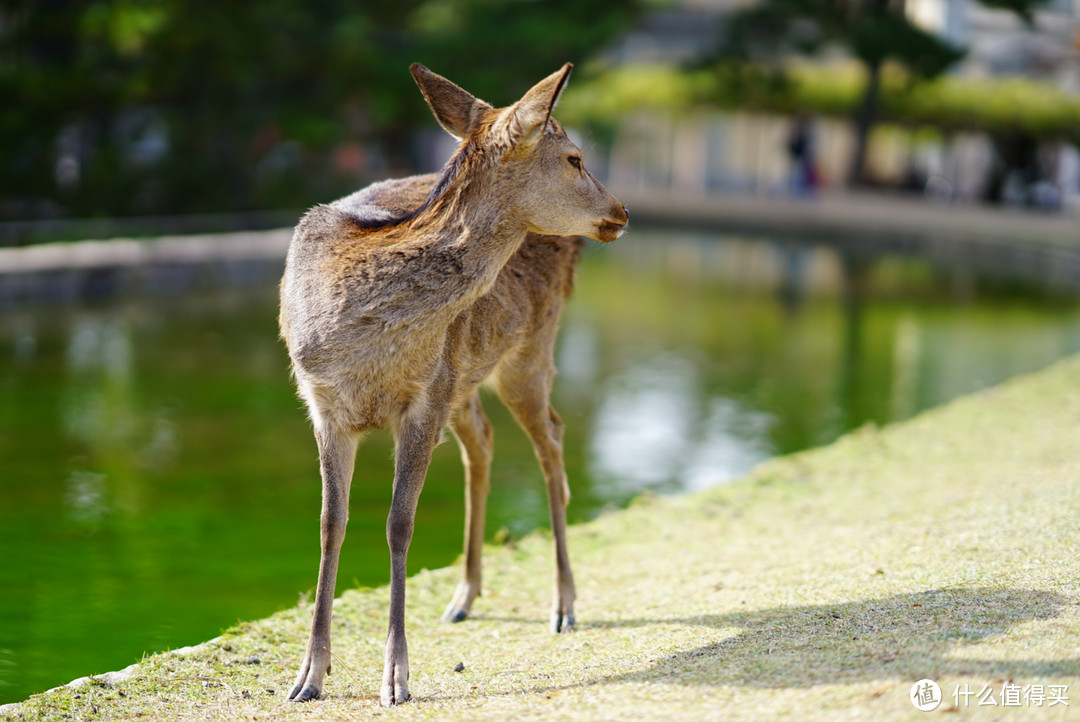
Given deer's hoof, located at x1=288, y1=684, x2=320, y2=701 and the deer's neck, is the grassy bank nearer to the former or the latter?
deer's hoof, located at x1=288, y1=684, x2=320, y2=701

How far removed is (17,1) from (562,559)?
15.1 metres

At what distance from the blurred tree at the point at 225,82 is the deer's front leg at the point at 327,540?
1343cm

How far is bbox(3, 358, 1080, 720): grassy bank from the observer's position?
3734 mm

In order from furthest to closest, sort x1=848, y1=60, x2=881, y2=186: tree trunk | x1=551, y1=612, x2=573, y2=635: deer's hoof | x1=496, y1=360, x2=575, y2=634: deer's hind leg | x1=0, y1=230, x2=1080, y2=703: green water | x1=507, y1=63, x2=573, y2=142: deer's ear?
x1=848, y1=60, x2=881, y2=186: tree trunk
x1=0, y1=230, x2=1080, y2=703: green water
x1=496, y1=360, x2=575, y2=634: deer's hind leg
x1=551, y1=612, x2=573, y2=635: deer's hoof
x1=507, y1=63, x2=573, y2=142: deer's ear

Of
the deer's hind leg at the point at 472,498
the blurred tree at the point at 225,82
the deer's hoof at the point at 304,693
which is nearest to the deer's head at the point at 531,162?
Result: the deer's hind leg at the point at 472,498

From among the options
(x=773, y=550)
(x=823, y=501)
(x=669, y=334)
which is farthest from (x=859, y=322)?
(x=773, y=550)

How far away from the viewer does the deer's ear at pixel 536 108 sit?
411 cm

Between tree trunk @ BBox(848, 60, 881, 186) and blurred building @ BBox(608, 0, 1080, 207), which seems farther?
blurred building @ BBox(608, 0, 1080, 207)

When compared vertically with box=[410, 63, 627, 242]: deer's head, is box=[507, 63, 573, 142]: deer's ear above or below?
above

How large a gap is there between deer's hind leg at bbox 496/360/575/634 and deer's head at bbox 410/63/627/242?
1.12m

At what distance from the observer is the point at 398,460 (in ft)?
14.4

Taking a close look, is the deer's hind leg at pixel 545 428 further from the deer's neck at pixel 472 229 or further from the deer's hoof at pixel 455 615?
the deer's neck at pixel 472 229

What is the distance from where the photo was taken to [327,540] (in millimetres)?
4402

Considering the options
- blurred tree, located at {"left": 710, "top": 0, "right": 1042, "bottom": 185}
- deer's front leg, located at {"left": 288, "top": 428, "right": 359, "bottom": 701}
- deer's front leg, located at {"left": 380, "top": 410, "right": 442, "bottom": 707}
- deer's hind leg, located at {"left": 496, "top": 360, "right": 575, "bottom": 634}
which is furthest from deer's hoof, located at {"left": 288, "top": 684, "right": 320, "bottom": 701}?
blurred tree, located at {"left": 710, "top": 0, "right": 1042, "bottom": 185}
